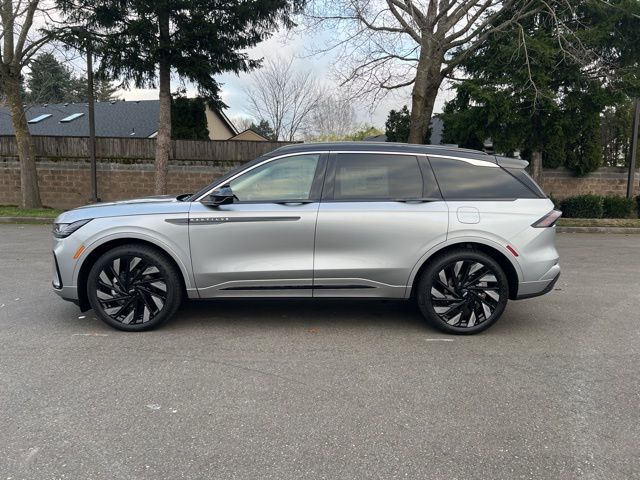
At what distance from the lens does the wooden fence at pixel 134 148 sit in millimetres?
17188

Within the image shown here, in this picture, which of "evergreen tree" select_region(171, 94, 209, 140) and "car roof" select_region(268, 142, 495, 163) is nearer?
"car roof" select_region(268, 142, 495, 163)

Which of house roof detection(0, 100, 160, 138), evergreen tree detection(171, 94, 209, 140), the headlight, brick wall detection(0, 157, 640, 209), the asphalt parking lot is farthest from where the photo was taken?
house roof detection(0, 100, 160, 138)

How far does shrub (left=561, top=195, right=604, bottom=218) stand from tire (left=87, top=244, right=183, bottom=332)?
44.7ft

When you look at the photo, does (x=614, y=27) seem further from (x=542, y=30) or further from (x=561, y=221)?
(x=561, y=221)

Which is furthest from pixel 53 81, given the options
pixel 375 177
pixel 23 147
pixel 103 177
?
pixel 375 177

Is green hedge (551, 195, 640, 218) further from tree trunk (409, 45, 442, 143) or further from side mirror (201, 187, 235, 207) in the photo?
side mirror (201, 187, 235, 207)

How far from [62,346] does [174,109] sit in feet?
51.7

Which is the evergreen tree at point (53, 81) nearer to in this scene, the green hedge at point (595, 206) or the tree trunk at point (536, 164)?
the tree trunk at point (536, 164)

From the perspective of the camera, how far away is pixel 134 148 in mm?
17219

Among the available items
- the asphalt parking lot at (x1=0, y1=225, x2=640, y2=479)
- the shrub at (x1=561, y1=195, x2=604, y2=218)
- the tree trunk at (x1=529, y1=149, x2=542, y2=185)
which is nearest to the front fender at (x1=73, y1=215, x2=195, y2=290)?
the asphalt parking lot at (x1=0, y1=225, x2=640, y2=479)

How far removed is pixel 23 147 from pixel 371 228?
50.3 feet

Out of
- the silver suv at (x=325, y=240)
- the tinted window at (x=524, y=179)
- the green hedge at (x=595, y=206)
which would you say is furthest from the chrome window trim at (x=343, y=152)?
the green hedge at (x=595, y=206)

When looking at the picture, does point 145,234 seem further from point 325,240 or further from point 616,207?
point 616,207

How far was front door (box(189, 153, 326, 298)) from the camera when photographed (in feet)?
14.6
